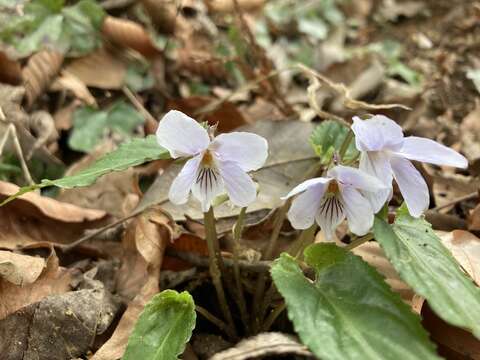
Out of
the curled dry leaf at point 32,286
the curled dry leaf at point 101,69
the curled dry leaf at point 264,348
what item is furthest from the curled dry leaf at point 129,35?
the curled dry leaf at point 264,348

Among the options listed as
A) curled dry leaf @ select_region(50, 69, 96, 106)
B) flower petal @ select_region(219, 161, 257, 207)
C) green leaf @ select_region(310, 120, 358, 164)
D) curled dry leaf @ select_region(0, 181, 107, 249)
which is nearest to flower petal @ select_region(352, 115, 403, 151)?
flower petal @ select_region(219, 161, 257, 207)

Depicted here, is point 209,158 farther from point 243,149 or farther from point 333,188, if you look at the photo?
point 333,188

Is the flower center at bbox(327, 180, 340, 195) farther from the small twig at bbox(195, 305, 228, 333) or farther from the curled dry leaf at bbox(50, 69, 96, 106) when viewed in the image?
the curled dry leaf at bbox(50, 69, 96, 106)

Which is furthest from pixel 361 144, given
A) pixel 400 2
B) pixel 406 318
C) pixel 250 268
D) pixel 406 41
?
pixel 400 2

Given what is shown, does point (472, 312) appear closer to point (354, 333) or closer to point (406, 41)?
point (354, 333)

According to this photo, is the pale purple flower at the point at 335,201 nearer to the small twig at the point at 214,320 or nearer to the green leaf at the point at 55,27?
the small twig at the point at 214,320
